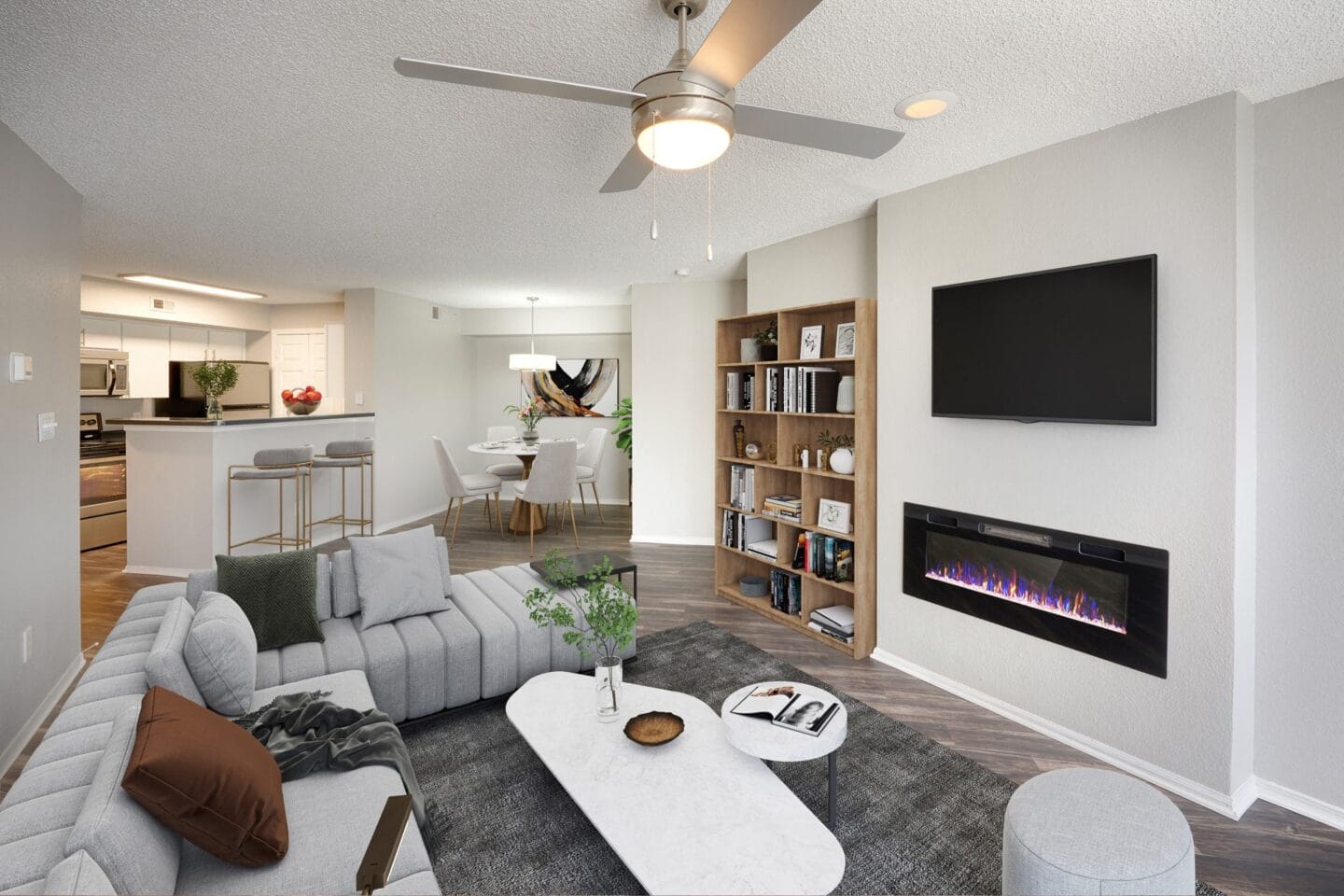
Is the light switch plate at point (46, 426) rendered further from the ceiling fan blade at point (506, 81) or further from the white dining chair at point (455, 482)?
the white dining chair at point (455, 482)

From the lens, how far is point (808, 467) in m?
4.10

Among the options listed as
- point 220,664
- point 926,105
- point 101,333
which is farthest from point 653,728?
point 101,333

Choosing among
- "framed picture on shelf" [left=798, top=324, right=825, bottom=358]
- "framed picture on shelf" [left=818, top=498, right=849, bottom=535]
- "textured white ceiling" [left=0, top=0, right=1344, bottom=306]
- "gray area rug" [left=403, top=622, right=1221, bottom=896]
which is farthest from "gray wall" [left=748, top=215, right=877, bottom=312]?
"gray area rug" [left=403, top=622, right=1221, bottom=896]

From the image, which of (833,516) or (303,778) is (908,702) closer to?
(833,516)

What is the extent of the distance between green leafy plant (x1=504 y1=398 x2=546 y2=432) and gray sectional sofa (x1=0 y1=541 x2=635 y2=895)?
4143 mm

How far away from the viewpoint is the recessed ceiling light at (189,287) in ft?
18.9

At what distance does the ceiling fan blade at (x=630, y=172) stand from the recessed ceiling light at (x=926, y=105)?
1025 millimetres

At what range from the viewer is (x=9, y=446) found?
2639 mm

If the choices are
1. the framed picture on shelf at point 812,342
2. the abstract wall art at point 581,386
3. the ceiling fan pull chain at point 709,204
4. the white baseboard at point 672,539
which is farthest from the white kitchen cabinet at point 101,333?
the framed picture on shelf at point 812,342

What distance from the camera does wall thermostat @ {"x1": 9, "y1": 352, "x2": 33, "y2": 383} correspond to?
263 cm

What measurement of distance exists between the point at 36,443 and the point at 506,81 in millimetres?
2895

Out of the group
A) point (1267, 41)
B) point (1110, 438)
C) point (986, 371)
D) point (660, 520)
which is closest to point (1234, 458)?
point (1110, 438)

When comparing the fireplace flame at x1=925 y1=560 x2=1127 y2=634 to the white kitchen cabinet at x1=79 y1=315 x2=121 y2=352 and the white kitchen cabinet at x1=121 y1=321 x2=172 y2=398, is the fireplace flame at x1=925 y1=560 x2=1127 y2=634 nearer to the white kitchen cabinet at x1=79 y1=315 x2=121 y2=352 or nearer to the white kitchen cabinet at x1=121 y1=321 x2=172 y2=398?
the white kitchen cabinet at x1=79 y1=315 x2=121 y2=352

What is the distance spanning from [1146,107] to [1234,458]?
1295mm
